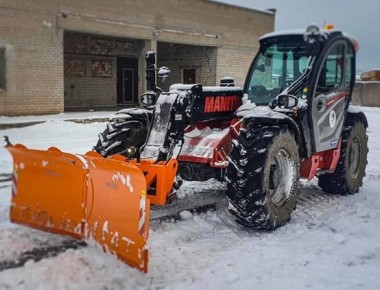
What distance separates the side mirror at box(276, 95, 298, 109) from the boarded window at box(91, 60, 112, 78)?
17026 mm

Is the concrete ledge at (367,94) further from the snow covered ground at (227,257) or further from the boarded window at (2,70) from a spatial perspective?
the snow covered ground at (227,257)

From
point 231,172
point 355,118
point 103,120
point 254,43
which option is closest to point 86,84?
point 103,120

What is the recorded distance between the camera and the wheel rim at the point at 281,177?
16.7 ft

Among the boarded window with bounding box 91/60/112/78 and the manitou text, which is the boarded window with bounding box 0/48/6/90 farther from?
the manitou text

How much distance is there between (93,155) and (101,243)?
0.87 metres

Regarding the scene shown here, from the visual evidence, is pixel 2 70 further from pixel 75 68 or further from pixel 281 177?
pixel 281 177

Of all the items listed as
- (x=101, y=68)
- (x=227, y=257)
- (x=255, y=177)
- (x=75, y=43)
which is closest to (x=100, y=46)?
(x=101, y=68)

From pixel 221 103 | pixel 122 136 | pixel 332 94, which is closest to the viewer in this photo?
pixel 122 136

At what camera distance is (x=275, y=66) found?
6.10 meters

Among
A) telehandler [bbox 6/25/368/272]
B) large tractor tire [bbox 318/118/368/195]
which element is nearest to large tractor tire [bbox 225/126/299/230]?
telehandler [bbox 6/25/368/272]

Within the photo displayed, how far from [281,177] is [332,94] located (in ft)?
5.07

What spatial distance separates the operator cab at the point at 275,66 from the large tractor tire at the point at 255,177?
105 centimetres

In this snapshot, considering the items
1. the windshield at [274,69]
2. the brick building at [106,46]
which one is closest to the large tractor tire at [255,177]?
the windshield at [274,69]

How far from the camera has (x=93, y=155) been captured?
14.8 feet
